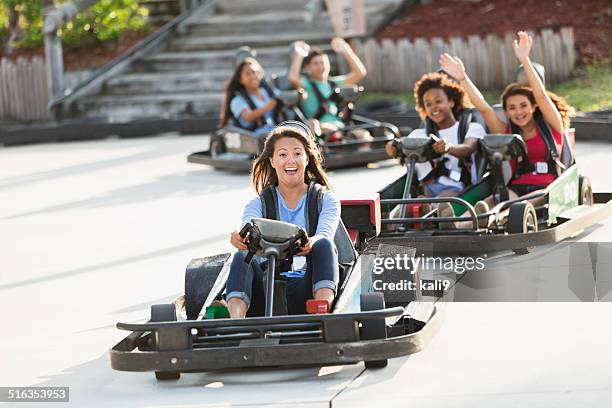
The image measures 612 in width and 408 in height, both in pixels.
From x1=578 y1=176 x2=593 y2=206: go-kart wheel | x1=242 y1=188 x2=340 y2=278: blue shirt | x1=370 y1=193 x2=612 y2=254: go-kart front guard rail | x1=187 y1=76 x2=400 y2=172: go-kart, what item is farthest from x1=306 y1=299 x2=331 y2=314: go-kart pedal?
x1=187 y1=76 x2=400 y2=172: go-kart

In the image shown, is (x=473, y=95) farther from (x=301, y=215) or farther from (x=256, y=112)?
(x=256, y=112)

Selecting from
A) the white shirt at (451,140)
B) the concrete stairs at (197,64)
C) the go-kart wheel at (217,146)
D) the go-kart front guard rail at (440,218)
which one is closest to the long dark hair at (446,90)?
the white shirt at (451,140)

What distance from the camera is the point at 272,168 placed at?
523 cm

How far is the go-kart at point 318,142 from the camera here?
10797 millimetres

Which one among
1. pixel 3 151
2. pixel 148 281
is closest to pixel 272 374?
pixel 148 281

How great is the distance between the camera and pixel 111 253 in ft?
25.2

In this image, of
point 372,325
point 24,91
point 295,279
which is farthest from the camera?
point 24,91

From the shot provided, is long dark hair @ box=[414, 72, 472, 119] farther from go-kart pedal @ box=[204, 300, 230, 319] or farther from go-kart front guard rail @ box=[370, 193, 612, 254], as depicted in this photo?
go-kart pedal @ box=[204, 300, 230, 319]

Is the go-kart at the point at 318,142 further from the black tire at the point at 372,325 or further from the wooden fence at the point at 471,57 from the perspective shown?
the black tire at the point at 372,325

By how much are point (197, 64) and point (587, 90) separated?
5.54m

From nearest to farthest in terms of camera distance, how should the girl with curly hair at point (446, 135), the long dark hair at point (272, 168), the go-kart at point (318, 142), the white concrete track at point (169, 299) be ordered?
the white concrete track at point (169, 299) < the long dark hair at point (272, 168) < the girl with curly hair at point (446, 135) < the go-kart at point (318, 142)

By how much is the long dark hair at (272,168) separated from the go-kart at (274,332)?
38cm

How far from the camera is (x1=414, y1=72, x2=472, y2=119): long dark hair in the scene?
738 centimetres

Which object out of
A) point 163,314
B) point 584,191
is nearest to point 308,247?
point 163,314
